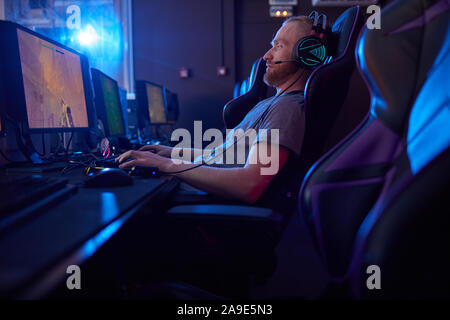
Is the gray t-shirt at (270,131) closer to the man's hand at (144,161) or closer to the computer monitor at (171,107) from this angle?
the man's hand at (144,161)

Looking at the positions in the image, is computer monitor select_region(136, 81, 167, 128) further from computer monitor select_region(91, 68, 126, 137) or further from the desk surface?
the desk surface

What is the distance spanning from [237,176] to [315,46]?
62 centimetres

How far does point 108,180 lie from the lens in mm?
742

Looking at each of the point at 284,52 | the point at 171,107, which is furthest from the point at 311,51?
the point at 171,107

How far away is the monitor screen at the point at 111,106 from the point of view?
5.30 ft

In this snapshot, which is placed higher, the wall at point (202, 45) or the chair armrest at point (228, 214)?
the wall at point (202, 45)

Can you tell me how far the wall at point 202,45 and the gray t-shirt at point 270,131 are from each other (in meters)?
2.61

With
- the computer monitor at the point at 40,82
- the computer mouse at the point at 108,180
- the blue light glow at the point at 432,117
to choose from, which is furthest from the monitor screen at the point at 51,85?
the blue light glow at the point at 432,117

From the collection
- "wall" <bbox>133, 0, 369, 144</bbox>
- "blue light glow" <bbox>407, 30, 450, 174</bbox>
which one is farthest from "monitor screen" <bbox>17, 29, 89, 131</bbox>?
"wall" <bbox>133, 0, 369, 144</bbox>

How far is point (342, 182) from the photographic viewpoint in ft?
2.06

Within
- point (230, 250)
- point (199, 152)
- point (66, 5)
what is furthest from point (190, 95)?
point (230, 250)

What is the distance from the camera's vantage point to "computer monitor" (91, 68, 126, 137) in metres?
1.57
